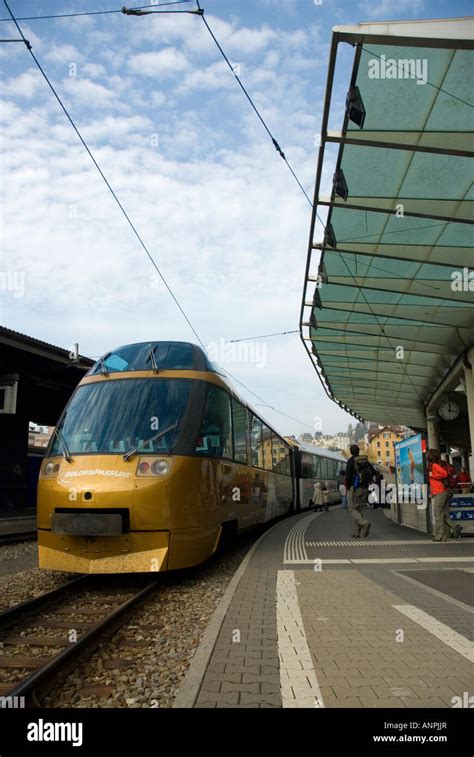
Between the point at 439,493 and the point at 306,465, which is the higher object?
the point at 306,465

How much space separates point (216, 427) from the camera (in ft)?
26.6

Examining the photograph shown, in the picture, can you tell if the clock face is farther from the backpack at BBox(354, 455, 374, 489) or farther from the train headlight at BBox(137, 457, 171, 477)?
the train headlight at BBox(137, 457, 171, 477)

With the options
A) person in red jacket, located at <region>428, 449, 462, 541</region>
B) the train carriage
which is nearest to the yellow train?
person in red jacket, located at <region>428, 449, 462, 541</region>

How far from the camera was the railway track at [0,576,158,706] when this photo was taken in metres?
3.84

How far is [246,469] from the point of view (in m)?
10.2

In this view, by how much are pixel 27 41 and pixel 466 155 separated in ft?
20.7

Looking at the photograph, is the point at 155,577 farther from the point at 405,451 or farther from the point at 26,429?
the point at 26,429

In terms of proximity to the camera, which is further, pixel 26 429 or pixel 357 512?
pixel 26 429

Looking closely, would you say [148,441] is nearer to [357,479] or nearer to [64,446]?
[64,446]

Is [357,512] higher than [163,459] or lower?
lower

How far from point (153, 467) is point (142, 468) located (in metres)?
0.13

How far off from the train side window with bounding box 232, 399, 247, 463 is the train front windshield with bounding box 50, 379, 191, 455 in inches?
78.9

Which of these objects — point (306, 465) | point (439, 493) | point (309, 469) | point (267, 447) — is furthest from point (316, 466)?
point (439, 493)
